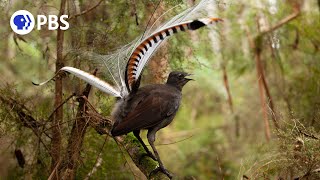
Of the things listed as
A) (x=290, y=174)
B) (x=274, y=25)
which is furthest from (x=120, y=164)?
(x=274, y=25)

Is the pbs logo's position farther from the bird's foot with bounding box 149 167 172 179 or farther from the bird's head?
the bird's foot with bounding box 149 167 172 179

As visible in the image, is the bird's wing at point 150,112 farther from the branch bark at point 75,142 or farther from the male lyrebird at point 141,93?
the branch bark at point 75,142

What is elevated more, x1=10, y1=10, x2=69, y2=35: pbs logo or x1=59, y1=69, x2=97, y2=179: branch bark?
x1=10, y1=10, x2=69, y2=35: pbs logo

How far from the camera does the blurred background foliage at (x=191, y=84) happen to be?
4350mm

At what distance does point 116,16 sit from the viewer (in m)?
5.29

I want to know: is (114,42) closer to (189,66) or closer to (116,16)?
(116,16)

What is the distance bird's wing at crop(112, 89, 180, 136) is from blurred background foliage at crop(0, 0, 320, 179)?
21 centimetres

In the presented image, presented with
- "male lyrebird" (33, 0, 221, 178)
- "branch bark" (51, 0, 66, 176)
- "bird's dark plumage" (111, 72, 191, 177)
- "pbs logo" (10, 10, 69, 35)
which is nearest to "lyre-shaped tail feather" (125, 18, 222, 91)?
"male lyrebird" (33, 0, 221, 178)

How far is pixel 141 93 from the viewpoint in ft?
13.8

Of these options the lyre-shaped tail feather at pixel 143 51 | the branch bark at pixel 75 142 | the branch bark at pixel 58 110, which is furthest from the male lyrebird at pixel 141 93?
the branch bark at pixel 58 110

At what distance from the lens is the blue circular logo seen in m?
5.21

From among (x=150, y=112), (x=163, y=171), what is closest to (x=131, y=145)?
(x=150, y=112)

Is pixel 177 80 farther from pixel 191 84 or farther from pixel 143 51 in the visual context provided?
pixel 191 84

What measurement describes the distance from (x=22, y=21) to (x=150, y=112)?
1.79 m
